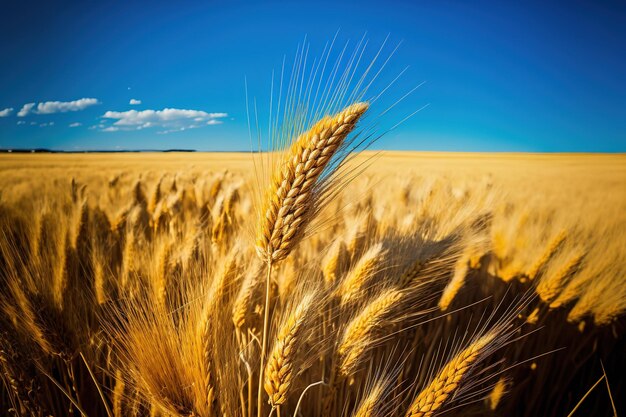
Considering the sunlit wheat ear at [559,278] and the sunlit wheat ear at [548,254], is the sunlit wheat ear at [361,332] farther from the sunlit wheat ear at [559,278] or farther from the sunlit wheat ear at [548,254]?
the sunlit wheat ear at [548,254]

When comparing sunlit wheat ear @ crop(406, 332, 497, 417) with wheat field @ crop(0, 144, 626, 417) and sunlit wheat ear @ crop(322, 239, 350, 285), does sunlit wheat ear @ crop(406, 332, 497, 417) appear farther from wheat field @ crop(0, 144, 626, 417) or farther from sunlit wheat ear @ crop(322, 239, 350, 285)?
sunlit wheat ear @ crop(322, 239, 350, 285)

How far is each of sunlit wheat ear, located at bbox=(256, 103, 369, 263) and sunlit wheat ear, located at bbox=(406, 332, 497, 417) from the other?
54cm

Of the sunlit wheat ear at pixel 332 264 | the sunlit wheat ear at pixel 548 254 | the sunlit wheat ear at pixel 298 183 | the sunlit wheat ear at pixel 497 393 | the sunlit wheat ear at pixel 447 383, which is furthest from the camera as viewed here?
the sunlit wheat ear at pixel 548 254

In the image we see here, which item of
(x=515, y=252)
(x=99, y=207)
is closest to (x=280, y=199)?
(x=515, y=252)

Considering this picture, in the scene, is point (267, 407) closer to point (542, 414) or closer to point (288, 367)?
point (288, 367)

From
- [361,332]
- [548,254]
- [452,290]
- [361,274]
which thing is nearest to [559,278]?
[548,254]

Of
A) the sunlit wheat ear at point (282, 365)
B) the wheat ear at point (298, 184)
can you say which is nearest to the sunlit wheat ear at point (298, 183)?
the wheat ear at point (298, 184)

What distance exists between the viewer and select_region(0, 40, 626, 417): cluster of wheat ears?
95 cm

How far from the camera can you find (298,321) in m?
0.85

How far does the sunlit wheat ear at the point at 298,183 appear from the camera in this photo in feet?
3.10

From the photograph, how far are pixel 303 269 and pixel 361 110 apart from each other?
42.0 inches

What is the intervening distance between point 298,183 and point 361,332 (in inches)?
23.3

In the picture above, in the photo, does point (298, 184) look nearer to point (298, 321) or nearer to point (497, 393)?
point (298, 321)

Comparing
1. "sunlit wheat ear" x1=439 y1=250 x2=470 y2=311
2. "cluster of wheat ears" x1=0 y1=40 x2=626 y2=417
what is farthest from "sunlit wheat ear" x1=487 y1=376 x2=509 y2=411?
"sunlit wheat ear" x1=439 y1=250 x2=470 y2=311
